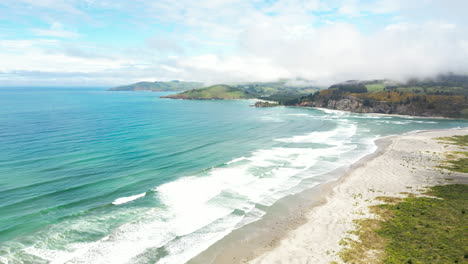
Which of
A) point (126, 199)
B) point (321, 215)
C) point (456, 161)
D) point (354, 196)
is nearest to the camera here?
point (321, 215)

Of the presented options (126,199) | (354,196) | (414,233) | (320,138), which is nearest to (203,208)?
(126,199)

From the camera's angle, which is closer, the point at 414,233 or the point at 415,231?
the point at 414,233

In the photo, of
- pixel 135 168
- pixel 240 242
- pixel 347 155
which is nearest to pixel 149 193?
pixel 135 168

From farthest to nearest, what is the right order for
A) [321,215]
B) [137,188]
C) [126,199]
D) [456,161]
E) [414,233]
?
1. [456,161]
2. [137,188]
3. [126,199]
4. [321,215]
5. [414,233]

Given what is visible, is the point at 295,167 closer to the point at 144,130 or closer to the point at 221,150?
the point at 221,150

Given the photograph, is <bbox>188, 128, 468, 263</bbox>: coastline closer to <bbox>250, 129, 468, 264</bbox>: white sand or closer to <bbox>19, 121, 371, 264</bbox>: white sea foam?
<bbox>250, 129, 468, 264</bbox>: white sand

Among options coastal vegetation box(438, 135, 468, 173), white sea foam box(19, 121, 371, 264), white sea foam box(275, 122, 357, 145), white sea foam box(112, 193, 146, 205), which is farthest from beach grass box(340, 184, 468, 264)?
white sea foam box(275, 122, 357, 145)

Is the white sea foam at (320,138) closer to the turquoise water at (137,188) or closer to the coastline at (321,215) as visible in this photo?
the turquoise water at (137,188)

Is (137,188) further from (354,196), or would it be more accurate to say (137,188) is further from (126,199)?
(354,196)

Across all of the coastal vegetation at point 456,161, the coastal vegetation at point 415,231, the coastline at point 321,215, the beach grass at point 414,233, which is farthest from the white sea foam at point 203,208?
the coastal vegetation at point 456,161
